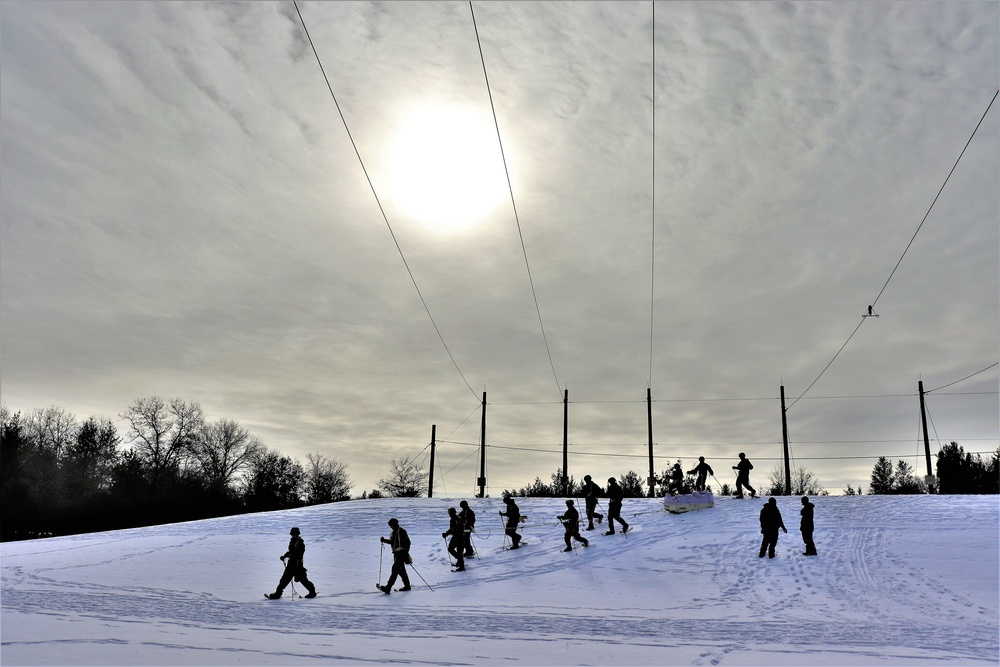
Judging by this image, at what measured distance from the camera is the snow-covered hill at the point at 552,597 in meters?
10.9

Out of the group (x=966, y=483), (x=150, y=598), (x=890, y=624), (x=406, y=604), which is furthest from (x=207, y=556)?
(x=966, y=483)

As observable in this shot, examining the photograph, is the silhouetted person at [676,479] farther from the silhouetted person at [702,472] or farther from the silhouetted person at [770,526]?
the silhouetted person at [770,526]

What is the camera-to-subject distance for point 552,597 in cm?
1597

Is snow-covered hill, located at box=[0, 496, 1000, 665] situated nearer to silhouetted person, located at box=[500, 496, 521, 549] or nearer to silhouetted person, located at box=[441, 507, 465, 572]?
silhouetted person, located at box=[441, 507, 465, 572]

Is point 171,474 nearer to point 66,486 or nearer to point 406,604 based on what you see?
point 66,486

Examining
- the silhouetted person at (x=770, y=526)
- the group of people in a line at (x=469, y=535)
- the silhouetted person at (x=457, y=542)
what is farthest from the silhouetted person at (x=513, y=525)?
the silhouetted person at (x=770, y=526)

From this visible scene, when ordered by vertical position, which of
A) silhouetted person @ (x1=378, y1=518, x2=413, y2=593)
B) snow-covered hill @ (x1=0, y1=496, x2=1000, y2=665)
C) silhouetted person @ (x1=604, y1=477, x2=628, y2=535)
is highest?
silhouetted person @ (x1=604, y1=477, x2=628, y2=535)

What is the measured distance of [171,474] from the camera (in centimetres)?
7600

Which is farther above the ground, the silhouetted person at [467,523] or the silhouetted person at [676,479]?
the silhouetted person at [676,479]

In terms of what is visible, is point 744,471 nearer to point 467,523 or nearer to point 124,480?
point 467,523

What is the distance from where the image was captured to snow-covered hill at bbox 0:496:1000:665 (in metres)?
10.9

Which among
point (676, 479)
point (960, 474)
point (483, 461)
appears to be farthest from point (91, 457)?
point (960, 474)

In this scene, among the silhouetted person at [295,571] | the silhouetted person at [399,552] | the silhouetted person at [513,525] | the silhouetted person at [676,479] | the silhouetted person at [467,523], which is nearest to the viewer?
the silhouetted person at [295,571]

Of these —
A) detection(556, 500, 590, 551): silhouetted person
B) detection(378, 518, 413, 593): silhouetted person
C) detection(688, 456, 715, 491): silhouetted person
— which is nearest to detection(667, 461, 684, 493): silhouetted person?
detection(688, 456, 715, 491): silhouetted person
